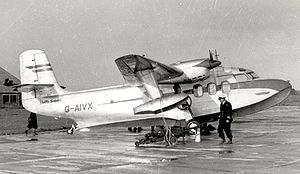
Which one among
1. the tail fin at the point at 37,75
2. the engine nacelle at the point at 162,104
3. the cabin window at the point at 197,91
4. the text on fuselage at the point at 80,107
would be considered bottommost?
the engine nacelle at the point at 162,104

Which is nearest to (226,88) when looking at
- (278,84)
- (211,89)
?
(211,89)

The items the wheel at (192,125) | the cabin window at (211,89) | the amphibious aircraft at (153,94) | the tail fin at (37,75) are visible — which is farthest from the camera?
the tail fin at (37,75)

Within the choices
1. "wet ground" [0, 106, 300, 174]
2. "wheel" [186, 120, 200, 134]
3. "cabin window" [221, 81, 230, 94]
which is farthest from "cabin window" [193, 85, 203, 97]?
"wet ground" [0, 106, 300, 174]

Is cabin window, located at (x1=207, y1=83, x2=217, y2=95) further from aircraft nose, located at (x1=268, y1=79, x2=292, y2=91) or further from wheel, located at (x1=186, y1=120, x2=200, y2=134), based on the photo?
aircraft nose, located at (x1=268, y1=79, x2=292, y2=91)

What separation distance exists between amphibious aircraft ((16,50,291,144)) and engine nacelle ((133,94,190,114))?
43mm

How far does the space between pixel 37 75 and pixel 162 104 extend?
6688mm

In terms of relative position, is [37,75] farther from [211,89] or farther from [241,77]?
[241,77]

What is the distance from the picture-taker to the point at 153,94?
54.4ft

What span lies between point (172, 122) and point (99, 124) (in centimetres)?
329

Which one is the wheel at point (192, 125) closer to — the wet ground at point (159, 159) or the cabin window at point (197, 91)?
the wet ground at point (159, 159)

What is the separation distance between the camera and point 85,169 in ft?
35.3

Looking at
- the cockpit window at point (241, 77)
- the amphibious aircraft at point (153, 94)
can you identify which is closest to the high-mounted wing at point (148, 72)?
the amphibious aircraft at point (153, 94)

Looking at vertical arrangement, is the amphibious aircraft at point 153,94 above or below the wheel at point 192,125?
above

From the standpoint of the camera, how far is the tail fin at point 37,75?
62.6ft
